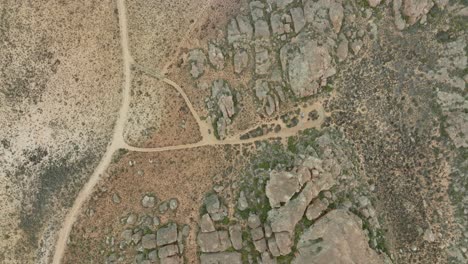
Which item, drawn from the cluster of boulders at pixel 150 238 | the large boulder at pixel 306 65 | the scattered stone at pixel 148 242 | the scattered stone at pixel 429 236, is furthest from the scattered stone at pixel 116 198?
the scattered stone at pixel 429 236

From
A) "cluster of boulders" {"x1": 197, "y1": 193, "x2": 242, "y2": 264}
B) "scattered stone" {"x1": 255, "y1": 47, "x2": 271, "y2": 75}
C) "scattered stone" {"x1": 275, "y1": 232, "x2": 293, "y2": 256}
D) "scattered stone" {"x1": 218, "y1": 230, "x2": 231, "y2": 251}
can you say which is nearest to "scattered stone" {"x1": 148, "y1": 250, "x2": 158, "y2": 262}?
"cluster of boulders" {"x1": 197, "y1": 193, "x2": 242, "y2": 264}

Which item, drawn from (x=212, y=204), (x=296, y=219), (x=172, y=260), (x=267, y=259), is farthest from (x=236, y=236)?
(x=172, y=260)

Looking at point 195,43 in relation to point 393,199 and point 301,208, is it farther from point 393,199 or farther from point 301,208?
point 393,199

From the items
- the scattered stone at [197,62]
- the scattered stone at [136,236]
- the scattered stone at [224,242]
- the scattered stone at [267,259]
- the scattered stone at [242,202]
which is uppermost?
the scattered stone at [197,62]

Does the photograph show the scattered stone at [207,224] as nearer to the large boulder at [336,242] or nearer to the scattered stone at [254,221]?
the scattered stone at [254,221]

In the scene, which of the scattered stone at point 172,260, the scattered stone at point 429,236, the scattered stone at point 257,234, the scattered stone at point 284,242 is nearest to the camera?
the scattered stone at point 429,236

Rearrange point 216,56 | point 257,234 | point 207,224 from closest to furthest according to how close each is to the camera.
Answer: point 257,234 → point 207,224 → point 216,56

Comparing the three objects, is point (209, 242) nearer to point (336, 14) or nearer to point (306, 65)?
point (306, 65)

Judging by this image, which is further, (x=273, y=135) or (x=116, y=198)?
(x=116, y=198)

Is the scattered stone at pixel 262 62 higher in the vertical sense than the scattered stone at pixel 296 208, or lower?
higher
